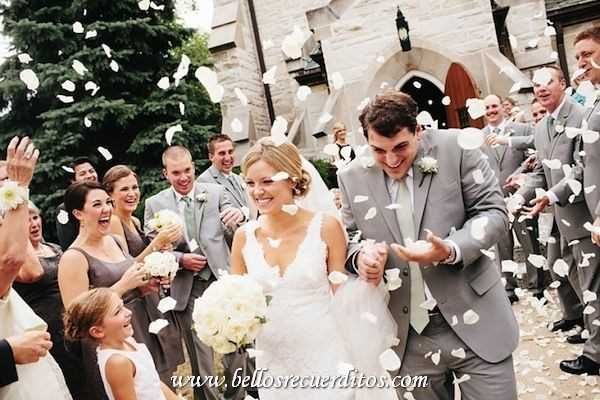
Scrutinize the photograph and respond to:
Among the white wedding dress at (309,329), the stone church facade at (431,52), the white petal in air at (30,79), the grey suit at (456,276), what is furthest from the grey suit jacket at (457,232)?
the white petal in air at (30,79)

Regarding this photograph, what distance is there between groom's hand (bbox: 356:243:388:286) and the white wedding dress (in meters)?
0.21

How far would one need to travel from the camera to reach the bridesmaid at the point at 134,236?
4.41m

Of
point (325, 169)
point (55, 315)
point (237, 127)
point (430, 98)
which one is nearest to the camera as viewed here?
point (55, 315)

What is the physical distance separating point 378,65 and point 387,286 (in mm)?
8695

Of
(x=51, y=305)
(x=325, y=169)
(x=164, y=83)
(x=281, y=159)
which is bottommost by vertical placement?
(x=325, y=169)

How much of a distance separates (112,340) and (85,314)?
0.22m

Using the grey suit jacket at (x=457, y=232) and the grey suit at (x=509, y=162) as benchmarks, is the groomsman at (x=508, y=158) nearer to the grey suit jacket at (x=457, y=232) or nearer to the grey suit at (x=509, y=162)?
the grey suit at (x=509, y=162)

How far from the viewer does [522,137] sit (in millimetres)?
6672

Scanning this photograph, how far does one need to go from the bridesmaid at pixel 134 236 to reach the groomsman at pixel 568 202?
3.13 metres

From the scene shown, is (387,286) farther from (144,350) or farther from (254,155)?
(144,350)

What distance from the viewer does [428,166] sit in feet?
9.25

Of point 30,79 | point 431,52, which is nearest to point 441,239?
point 431,52

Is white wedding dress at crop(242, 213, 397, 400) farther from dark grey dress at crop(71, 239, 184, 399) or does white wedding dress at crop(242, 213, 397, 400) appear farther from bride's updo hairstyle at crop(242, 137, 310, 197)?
dark grey dress at crop(71, 239, 184, 399)

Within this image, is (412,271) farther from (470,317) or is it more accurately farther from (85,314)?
(85,314)
